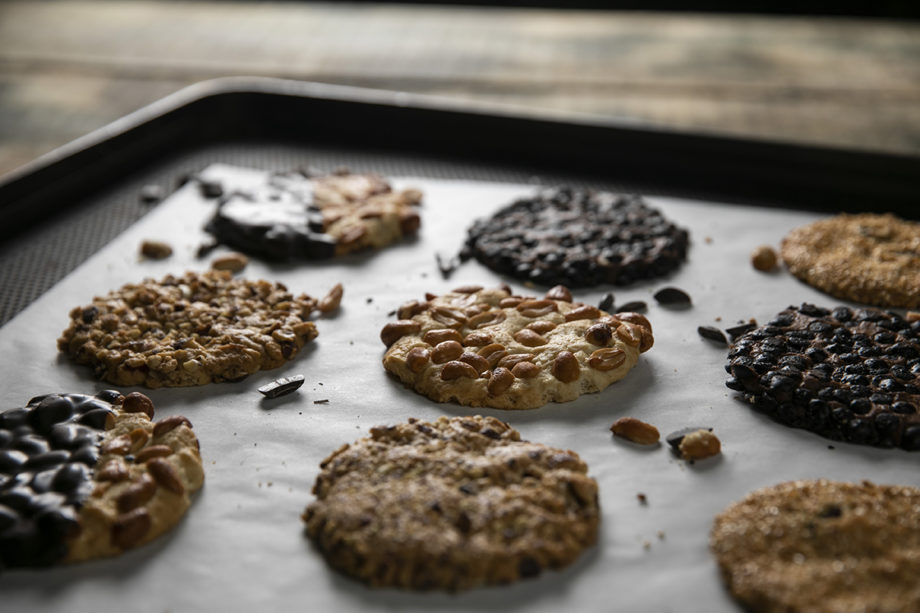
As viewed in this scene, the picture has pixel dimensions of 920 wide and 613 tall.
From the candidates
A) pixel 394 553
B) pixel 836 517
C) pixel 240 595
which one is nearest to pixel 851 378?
pixel 836 517

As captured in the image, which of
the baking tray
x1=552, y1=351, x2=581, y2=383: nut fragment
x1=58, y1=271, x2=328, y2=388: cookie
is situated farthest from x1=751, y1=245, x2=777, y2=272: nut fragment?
x1=58, y1=271, x2=328, y2=388: cookie

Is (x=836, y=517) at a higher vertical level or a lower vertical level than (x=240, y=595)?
higher

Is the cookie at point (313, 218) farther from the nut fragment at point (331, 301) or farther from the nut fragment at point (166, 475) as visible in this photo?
the nut fragment at point (166, 475)

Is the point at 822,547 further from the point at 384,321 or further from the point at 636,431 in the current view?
the point at 384,321

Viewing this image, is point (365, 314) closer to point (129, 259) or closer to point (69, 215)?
point (129, 259)

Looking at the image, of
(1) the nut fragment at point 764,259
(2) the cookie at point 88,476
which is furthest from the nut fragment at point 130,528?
(1) the nut fragment at point 764,259

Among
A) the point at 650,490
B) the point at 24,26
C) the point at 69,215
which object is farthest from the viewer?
the point at 24,26

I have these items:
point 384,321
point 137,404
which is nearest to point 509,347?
point 384,321
